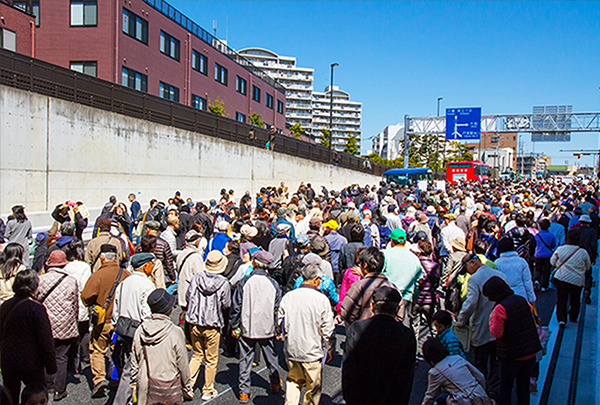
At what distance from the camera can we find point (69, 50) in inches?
1042

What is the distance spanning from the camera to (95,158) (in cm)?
1762

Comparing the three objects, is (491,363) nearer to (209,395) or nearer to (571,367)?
(571,367)

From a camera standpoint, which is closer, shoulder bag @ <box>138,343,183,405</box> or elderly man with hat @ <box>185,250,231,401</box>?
shoulder bag @ <box>138,343,183,405</box>

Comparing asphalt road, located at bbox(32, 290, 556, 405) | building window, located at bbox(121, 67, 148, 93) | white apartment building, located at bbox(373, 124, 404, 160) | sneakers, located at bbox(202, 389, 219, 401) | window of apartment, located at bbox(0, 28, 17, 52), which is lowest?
asphalt road, located at bbox(32, 290, 556, 405)

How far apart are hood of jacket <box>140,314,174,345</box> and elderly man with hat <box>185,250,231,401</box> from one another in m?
1.20

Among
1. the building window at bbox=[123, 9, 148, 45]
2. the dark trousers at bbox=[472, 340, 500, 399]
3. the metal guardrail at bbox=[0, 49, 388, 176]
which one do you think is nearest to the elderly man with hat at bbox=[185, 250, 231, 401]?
the dark trousers at bbox=[472, 340, 500, 399]

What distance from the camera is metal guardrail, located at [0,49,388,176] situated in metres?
14.9

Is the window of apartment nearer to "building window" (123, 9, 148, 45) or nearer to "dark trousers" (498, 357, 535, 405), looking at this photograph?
"building window" (123, 9, 148, 45)

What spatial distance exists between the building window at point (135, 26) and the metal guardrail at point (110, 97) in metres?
8.74

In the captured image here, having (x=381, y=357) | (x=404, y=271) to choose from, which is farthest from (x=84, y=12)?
(x=381, y=357)

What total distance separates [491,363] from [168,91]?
31306 millimetres

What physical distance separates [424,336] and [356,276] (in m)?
2.38

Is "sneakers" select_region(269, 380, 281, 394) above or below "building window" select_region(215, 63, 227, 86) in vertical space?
below

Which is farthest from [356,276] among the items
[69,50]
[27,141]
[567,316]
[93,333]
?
[69,50]
